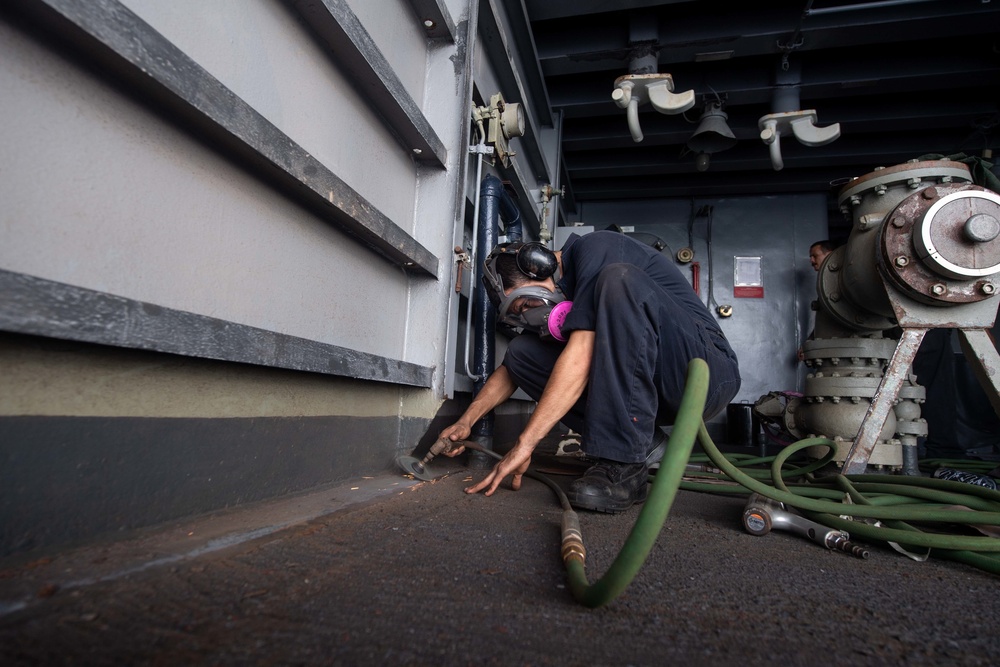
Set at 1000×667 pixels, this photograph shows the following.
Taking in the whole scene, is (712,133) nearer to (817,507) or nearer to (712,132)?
(712,132)

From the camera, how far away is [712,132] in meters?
3.51

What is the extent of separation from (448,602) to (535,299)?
3.88ft

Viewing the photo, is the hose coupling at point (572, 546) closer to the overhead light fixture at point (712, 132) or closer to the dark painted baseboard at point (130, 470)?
the dark painted baseboard at point (130, 470)

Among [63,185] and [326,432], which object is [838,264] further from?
[63,185]

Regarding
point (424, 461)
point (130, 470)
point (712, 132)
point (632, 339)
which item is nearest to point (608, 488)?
point (632, 339)

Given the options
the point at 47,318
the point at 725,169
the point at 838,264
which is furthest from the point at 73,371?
the point at 725,169

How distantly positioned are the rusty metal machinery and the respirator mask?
1.06 meters

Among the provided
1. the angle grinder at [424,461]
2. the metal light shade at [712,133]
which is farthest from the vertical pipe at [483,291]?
the metal light shade at [712,133]

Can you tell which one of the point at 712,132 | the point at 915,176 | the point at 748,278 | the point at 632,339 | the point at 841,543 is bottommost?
the point at 841,543

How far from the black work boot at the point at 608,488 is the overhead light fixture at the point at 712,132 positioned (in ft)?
9.30

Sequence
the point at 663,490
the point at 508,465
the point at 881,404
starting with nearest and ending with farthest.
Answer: the point at 663,490 < the point at 508,465 < the point at 881,404

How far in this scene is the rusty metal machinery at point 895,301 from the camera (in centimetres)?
162

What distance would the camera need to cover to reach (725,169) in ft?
15.4

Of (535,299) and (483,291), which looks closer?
(535,299)
